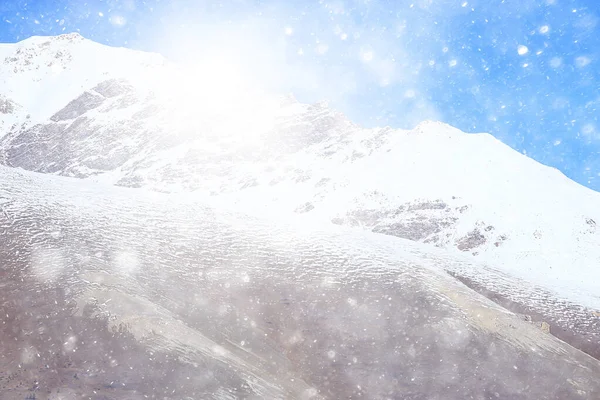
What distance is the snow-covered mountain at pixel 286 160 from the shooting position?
152 ft

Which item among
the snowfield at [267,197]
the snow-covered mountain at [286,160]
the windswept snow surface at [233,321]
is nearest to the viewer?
the windswept snow surface at [233,321]

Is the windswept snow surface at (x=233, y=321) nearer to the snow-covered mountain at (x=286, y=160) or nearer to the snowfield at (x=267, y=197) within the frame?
the snowfield at (x=267, y=197)

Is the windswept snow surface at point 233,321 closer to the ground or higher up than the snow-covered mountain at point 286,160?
closer to the ground

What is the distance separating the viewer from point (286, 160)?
318ft

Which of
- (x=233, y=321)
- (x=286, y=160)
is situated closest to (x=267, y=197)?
(x=286, y=160)

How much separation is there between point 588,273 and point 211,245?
35.4 m

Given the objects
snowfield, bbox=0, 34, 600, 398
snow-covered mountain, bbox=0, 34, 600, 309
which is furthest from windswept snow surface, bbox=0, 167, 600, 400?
snow-covered mountain, bbox=0, 34, 600, 309

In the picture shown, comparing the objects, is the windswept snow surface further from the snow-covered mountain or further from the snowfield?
the snow-covered mountain

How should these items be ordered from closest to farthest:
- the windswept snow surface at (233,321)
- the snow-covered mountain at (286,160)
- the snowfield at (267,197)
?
1. the windswept snow surface at (233,321)
2. the snowfield at (267,197)
3. the snow-covered mountain at (286,160)

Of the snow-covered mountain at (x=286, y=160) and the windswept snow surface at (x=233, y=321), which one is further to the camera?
the snow-covered mountain at (x=286, y=160)

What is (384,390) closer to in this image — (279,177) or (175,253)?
(175,253)

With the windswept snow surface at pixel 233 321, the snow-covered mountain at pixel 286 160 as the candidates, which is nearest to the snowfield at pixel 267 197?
the windswept snow surface at pixel 233 321

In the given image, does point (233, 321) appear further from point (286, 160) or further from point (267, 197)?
point (286, 160)

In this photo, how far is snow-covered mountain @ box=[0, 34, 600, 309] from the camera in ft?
152
